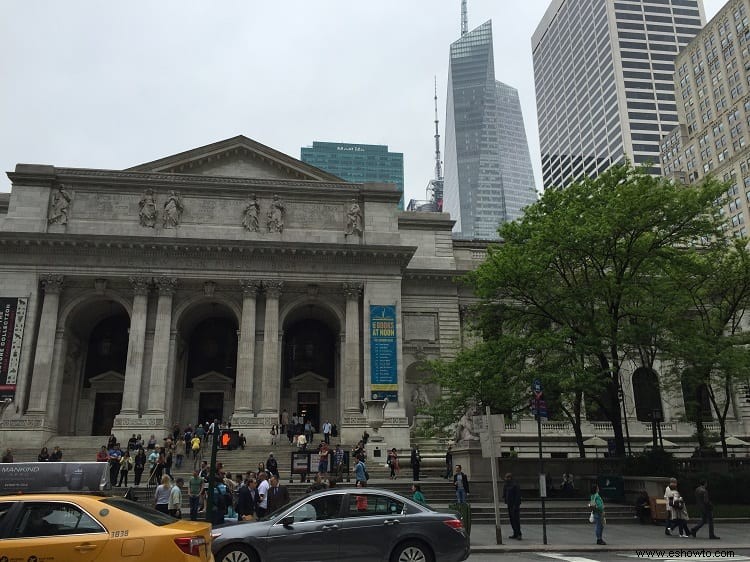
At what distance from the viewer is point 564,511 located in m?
21.6

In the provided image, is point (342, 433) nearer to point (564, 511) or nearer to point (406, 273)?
point (406, 273)

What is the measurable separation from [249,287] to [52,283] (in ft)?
40.4

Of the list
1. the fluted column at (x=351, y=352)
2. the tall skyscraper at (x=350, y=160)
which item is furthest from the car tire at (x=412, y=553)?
the tall skyscraper at (x=350, y=160)

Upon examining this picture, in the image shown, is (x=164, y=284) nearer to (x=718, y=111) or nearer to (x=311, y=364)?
(x=311, y=364)

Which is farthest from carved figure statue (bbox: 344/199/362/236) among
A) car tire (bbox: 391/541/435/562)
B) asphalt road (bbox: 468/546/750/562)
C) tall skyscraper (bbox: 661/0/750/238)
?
tall skyscraper (bbox: 661/0/750/238)

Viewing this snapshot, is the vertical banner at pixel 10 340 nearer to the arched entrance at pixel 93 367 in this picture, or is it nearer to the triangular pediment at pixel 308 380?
the arched entrance at pixel 93 367

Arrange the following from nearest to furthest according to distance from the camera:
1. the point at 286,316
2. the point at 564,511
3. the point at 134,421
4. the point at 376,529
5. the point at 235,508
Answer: the point at 376,529, the point at 235,508, the point at 564,511, the point at 134,421, the point at 286,316

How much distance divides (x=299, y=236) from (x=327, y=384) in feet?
36.4

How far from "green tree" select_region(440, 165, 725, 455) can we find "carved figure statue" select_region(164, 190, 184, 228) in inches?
892

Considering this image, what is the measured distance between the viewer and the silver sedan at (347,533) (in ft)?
33.2

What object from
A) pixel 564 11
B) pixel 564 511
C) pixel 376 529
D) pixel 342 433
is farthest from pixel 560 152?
pixel 376 529

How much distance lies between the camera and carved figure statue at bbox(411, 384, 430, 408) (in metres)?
42.8

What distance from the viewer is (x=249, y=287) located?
1591 inches

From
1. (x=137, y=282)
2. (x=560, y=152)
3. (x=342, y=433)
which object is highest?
(x=560, y=152)
